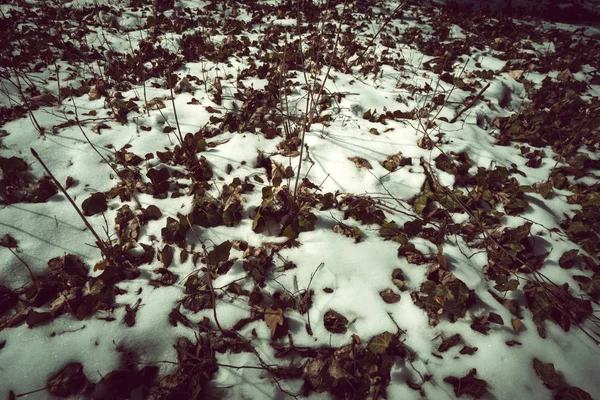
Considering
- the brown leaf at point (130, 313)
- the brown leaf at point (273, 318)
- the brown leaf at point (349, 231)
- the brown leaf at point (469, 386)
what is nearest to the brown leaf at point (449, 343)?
the brown leaf at point (469, 386)

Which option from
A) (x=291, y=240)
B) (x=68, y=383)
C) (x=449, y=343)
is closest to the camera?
(x=68, y=383)

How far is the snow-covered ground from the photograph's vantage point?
56.7 inches

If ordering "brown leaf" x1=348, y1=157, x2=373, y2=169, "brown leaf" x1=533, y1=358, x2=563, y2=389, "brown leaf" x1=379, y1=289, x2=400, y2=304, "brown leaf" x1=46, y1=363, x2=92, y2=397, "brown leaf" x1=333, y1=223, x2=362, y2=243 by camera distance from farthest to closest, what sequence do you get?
"brown leaf" x1=348, y1=157, x2=373, y2=169 → "brown leaf" x1=333, y1=223, x2=362, y2=243 → "brown leaf" x1=379, y1=289, x2=400, y2=304 → "brown leaf" x1=533, y1=358, x2=563, y2=389 → "brown leaf" x1=46, y1=363, x2=92, y2=397

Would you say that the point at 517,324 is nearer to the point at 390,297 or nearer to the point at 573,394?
the point at 573,394

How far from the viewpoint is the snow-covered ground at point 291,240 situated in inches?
56.7

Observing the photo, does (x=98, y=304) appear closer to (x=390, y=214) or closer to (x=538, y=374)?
(x=390, y=214)

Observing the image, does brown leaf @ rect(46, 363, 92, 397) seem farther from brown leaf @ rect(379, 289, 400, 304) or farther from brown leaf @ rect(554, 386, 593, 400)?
brown leaf @ rect(554, 386, 593, 400)

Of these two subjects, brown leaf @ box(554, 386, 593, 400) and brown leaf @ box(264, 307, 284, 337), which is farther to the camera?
brown leaf @ box(264, 307, 284, 337)

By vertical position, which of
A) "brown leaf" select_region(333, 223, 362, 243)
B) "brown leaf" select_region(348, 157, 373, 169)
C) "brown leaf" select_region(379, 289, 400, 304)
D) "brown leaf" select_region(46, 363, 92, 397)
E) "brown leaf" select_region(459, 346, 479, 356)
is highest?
"brown leaf" select_region(348, 157, 373, 169)

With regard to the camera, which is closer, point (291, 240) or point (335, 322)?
point (335, 322)

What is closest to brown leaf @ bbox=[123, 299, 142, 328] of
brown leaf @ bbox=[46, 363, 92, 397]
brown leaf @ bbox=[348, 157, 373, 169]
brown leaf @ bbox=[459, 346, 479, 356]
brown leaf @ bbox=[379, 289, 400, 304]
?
brown leaf @ bbox=[46, 363, 92, 397]

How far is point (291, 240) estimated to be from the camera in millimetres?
1977

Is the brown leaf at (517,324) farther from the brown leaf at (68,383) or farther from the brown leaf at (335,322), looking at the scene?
the brown leaf at (68,383)

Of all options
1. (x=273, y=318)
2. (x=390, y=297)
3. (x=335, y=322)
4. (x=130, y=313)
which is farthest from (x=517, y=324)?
(x=130, y=313)
